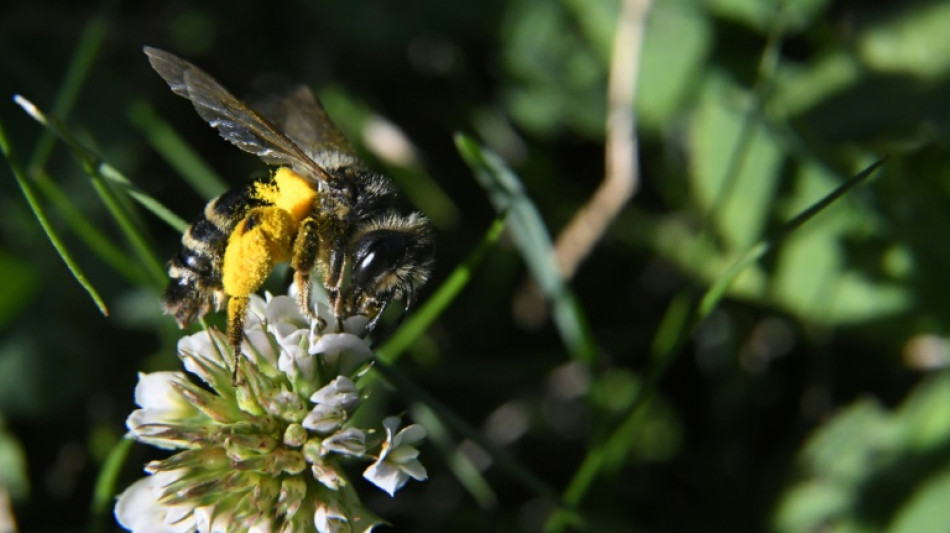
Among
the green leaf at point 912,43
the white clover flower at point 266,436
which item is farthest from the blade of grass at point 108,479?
the green leaf at point 912,43

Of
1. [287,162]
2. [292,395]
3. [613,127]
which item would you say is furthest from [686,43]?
[292,395]

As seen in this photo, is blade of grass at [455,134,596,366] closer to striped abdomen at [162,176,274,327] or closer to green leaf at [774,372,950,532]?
striped abdomen at [162,176,274,327]

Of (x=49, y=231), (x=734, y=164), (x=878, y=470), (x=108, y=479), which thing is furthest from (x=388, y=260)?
(x=878, y=470)

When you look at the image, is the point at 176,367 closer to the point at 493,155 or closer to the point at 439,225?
the point at 439,225

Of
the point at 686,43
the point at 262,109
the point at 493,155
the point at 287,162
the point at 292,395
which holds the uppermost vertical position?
the point at 686,43

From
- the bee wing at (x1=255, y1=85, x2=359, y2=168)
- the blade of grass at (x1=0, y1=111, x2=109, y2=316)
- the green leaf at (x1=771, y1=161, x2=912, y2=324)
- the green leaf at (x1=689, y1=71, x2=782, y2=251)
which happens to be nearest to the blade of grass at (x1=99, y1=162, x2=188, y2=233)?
the blade of grass at (x1=0, y1=111, x2=109, y2=316)

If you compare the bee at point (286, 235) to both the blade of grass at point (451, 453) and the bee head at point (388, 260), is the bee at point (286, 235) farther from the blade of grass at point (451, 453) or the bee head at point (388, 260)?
the blade of grass at point (451, 453)
